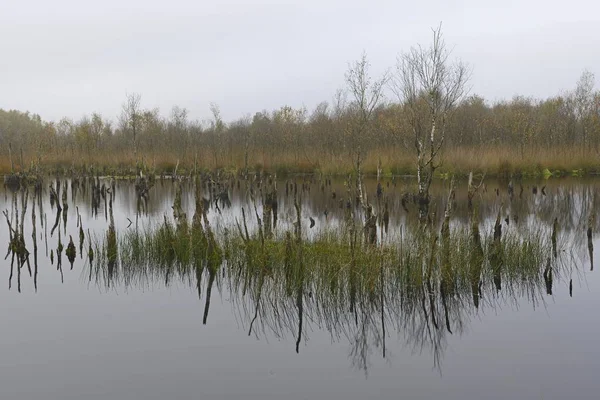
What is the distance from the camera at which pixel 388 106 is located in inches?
1781

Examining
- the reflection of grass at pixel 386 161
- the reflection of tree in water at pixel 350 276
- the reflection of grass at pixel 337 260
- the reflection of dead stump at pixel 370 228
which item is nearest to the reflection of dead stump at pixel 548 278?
the reflection of tree in water at pixel 350 276

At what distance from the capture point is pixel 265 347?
5508 mm

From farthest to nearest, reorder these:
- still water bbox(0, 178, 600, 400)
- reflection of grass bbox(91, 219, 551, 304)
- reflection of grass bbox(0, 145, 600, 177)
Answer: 1. reflection of grass bbox(0, 145, 600, 177)
2. reflection of grass bbox(91, 219, 551, 304)
3. still water bbox(0, 178, 600, 400)

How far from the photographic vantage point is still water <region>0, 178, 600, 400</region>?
4629mm

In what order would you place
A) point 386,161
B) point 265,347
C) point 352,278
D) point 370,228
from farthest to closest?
point 386,161, point 370,228, point 352,278, point 265,347

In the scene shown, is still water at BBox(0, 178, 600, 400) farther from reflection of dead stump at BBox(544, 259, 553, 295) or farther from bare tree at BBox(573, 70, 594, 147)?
bare tree at BBox(573, 70, 594, 147)

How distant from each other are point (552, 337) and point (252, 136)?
28.4m

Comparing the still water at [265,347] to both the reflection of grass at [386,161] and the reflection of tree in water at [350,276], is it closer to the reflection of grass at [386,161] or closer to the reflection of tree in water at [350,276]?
the reflection of tree in water at [350,276]

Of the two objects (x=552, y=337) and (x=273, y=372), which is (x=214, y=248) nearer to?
(x=273, y=372)

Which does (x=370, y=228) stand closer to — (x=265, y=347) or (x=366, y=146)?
(x=265, y=347)

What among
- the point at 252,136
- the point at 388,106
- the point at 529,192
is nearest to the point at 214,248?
the point at 529,192

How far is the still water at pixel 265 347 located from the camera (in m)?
4.63

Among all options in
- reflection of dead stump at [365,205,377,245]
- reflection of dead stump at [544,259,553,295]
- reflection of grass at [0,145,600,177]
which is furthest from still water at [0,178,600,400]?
reflection of grass at [0,145,600,177]

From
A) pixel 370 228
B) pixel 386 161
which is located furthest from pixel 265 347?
pixel 386 161
